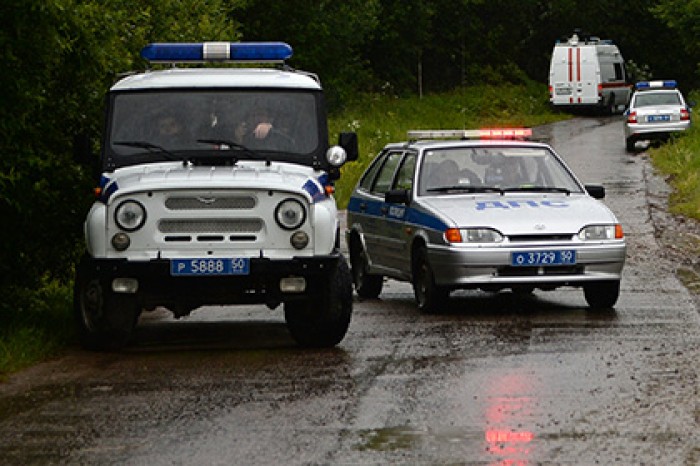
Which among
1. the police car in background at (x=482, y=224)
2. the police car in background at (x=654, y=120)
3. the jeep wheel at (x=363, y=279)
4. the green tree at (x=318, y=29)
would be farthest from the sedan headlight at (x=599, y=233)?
the green tree at (x=318, y=29)

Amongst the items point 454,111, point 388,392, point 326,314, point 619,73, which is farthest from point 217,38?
point 619,73

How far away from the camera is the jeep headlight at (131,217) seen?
12.2 metres

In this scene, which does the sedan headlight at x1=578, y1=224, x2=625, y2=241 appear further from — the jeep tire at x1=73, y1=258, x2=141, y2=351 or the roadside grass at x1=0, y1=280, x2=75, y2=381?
the roadside grass at x1=0, y1=280, x2=75, y2=381

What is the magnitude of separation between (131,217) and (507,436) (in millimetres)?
4462

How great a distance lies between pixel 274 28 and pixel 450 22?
16238mm

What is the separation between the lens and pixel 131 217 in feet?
40.2

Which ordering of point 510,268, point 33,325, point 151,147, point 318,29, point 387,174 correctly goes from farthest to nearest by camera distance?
point 318,29 < point 387,174 < point 510,268 < point 33,325 < point 151,147

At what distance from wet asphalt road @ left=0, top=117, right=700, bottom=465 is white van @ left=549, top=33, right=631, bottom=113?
143 feet

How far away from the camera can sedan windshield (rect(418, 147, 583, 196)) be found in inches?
629

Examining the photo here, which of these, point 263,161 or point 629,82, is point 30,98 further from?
point 629,82

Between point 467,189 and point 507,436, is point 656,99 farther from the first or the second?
point 507,436

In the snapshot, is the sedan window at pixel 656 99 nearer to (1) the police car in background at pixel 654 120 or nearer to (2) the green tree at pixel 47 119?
(1) the police car in background at pixel 654 120

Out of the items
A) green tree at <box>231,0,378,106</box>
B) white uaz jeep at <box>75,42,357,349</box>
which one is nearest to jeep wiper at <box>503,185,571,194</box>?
white uaz jeep at <box>75,42,357,349</box>

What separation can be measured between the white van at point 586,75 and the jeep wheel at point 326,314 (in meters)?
46.9
